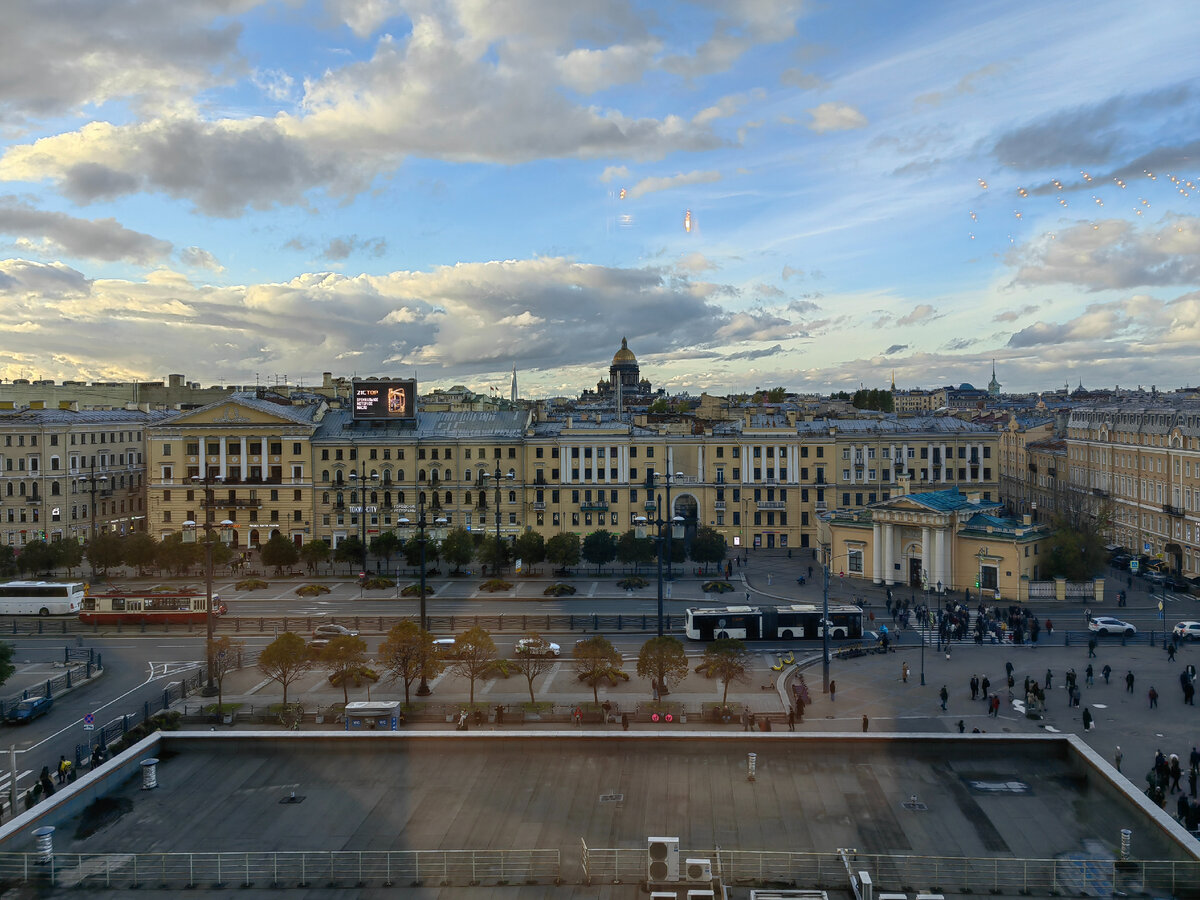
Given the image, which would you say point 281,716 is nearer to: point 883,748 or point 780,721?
point 780,721

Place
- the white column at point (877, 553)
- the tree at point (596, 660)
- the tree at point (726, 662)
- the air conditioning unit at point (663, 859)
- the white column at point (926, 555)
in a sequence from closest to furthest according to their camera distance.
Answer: the air conditioning unit at point (663, 859) < the tree at point (726, 662) < the tree at point (596, 660) < the white column at point (926, 555) < the white column at point (877, 553)

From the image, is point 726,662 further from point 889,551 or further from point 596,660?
point 889,551

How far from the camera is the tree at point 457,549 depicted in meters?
69.6

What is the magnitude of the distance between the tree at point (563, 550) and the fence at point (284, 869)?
175 feet

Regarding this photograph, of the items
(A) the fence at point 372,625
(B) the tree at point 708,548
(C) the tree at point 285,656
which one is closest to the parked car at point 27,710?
(C) the tree at point 285,656

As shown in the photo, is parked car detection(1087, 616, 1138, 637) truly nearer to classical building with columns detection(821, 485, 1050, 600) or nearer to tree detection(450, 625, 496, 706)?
classical building with columns detection(821, 485, 1050, 600)

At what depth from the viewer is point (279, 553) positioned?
70.6m

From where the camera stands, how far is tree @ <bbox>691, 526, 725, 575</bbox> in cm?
7081

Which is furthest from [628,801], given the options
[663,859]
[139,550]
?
[139,550]

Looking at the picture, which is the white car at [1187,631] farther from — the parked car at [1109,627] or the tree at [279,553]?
the tree at [279,553]

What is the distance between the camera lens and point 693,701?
127ft

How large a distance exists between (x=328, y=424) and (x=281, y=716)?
54060mm

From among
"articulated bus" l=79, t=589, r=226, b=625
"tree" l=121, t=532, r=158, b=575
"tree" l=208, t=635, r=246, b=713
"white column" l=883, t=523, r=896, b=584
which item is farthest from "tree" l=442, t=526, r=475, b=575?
"white column" l=883, t=523, r=896, b=584

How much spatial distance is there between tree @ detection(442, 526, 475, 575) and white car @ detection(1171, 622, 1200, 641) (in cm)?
4631
